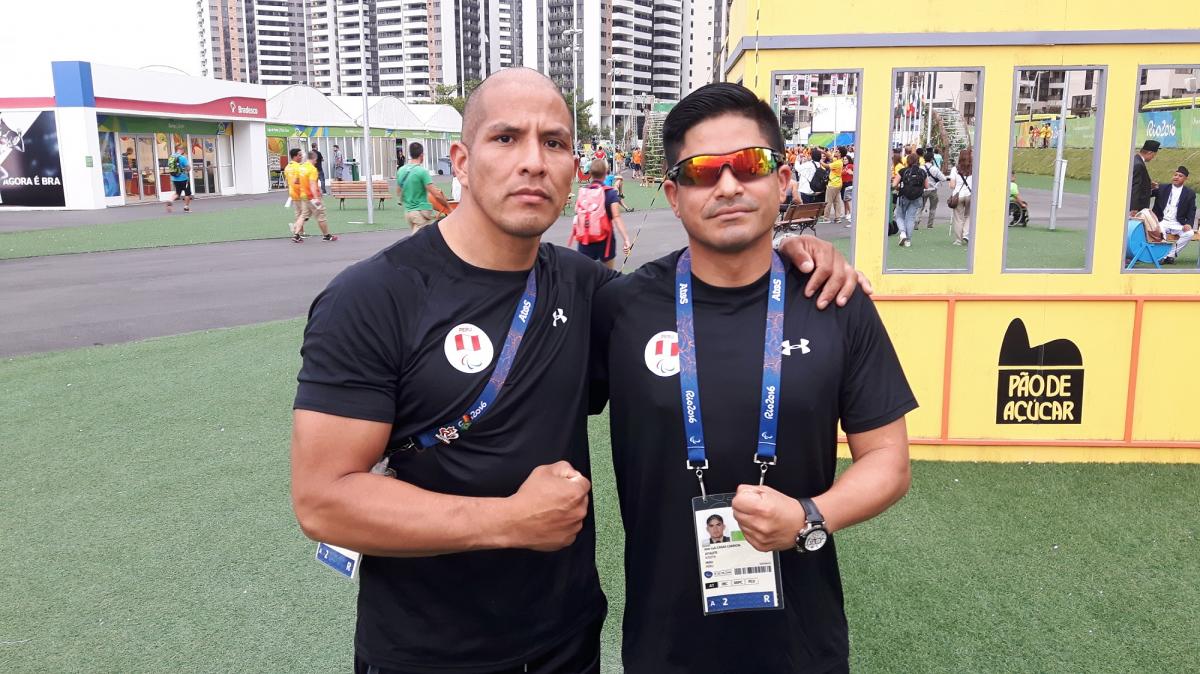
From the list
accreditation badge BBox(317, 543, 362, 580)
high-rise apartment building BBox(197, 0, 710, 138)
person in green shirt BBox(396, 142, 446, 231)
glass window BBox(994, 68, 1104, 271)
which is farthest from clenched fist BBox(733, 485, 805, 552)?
high-rise apartment building BBox(197, 0, 710, 138)

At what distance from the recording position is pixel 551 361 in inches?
75.9

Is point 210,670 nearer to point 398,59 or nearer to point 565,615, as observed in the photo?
point 565,615

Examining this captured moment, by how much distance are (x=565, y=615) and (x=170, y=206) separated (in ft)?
96.1

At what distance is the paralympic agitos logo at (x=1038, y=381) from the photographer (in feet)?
17.8

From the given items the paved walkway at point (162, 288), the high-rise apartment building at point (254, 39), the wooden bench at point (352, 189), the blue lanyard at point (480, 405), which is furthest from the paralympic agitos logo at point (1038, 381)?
the high-rise apartment building at point (254, 39)

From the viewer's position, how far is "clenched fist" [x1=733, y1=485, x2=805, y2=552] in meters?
1.68

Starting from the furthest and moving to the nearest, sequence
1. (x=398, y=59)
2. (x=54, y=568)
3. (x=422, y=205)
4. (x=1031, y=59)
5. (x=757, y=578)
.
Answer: (x=398, y=59)
(x=422, y=205)
(x=1031, y=59)
(x=54, y=568)
(x=757, y=578)

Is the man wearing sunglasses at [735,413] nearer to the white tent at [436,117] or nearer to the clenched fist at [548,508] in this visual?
the clenched fist at [548,508]

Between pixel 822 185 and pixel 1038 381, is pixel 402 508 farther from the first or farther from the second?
pixel 822 185

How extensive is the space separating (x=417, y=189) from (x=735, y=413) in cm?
1390

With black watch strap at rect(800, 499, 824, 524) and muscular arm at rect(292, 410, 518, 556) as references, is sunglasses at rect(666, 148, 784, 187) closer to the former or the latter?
black watch strap at rect(800, 499, 824, 524)

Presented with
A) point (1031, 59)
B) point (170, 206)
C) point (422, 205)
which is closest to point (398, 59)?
point (170, 206)

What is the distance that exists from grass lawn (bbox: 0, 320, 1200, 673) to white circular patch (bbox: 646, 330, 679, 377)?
2.05 m

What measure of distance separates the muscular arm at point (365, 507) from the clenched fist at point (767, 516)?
0.47m
